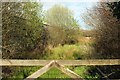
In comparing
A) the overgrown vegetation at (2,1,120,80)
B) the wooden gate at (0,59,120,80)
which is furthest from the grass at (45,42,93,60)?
the wooden gate at (0,59,120,80)

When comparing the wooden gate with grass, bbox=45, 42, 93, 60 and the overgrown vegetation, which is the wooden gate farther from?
grass, bbox=45, 42, 93, 60

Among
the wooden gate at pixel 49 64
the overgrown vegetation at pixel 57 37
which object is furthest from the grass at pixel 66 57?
the wooden gate at pixel 49 64

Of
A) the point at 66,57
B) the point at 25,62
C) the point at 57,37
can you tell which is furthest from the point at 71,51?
the point at 25,62

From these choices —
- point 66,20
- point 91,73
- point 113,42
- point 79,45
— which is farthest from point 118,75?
point 66,20

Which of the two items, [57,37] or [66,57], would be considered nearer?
[66,57]

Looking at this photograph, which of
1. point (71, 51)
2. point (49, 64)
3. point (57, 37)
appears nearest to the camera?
point (49, 64)

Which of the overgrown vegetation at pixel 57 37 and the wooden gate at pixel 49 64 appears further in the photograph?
the overgrown vegetation at pixel 57 37

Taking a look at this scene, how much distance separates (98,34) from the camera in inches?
264

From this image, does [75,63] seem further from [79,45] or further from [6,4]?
[79,45]

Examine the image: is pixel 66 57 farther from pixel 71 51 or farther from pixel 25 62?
pixel 25 62

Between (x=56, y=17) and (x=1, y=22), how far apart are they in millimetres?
3338

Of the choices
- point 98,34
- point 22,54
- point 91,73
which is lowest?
point 91,73

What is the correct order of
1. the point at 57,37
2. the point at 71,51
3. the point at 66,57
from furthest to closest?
the point at 57,37
the point at 71,51
the point at 66,57

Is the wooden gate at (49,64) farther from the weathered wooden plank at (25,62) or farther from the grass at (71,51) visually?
the grass at (71,51)
